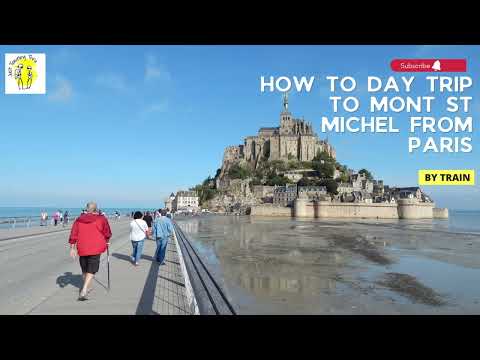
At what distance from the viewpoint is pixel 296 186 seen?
88.4 metres

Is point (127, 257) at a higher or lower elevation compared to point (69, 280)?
lower

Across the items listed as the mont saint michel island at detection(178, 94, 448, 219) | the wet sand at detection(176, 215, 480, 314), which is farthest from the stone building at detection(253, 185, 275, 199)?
the wet sand at detection(176, 215, 480, 314)

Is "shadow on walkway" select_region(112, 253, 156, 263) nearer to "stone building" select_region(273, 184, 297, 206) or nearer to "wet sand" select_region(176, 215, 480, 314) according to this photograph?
"wet sand" select_region(176, 215, 480, 314)

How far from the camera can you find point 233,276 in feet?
32.1

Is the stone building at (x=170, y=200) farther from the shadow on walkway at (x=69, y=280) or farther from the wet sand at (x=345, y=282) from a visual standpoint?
the shadow on walkway at (x=69, y=280)

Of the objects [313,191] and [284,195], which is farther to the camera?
[284,195]

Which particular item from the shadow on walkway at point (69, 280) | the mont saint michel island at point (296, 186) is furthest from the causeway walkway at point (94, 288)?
the mont saint michel island at point (296, 186)

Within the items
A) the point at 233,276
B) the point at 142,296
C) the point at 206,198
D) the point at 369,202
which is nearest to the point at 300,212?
the point at 369,202

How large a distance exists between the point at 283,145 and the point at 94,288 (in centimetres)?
9859

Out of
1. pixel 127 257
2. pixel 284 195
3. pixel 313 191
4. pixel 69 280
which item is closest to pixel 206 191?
pixel 284 195

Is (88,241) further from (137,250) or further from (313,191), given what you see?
(313,191)

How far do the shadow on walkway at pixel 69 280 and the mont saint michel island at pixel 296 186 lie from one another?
69299mm

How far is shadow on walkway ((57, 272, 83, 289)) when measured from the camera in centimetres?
626

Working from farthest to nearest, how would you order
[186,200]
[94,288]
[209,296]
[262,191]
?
[186,200] < [262,191] < [94,288] < [209,296]
